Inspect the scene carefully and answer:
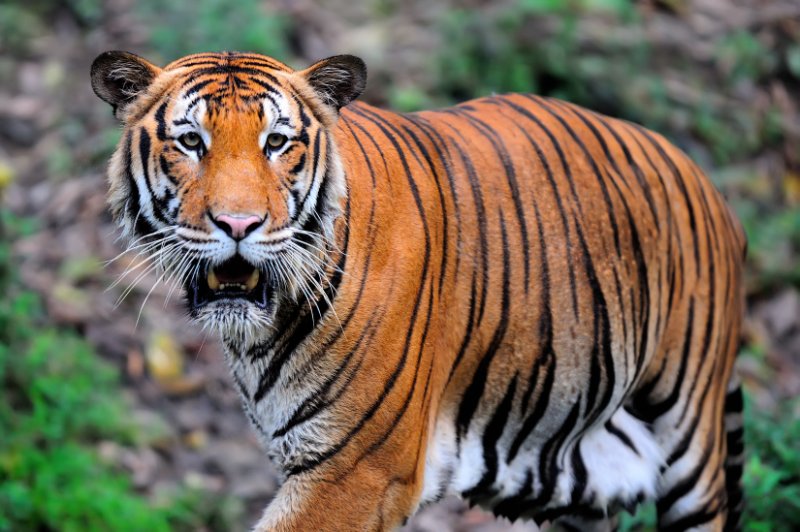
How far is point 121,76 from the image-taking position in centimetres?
271

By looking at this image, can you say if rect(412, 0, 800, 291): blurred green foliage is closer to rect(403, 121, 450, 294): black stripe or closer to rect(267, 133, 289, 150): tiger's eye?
rect(403, 121, 450, 294): black stripe

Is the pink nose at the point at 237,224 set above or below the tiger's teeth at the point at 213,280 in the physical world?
above

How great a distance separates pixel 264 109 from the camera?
2.61 m

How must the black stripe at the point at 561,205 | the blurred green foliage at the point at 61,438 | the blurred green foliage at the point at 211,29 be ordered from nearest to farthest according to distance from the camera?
1. the black stripe at the point at 561,205
2. the blurred green foliage at the point at 61,438
3. the blurred green foliage at the point at 211,29

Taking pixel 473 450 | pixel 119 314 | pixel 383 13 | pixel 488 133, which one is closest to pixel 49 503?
pixel 119 314

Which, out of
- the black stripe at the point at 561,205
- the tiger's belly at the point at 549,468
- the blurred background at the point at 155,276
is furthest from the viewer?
the blurred background at the point at 155,276

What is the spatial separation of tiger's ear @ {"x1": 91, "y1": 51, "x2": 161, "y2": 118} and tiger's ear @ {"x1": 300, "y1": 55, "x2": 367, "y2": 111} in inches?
15.9

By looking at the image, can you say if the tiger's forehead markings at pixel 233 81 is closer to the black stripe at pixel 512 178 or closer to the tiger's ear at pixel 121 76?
the tiger's ear at pixel 121 76

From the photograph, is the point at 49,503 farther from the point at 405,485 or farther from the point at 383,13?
the point at 383,13

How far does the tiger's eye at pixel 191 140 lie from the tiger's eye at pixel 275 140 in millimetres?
170

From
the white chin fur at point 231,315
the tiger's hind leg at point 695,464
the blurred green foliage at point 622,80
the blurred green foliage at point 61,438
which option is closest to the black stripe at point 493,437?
the tiger's hind leg at point 695,464

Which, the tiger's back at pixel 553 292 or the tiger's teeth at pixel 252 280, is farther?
the tiger's back at pixel 553 292

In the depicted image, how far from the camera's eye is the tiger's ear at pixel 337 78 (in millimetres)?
2748

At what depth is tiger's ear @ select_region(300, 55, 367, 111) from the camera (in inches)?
108
